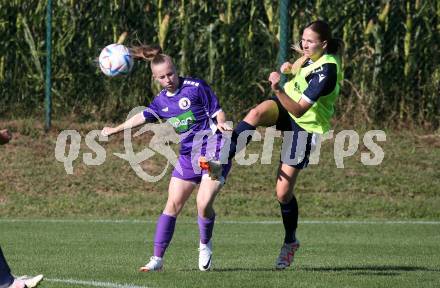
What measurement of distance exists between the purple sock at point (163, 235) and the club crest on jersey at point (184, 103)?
34.7 inches

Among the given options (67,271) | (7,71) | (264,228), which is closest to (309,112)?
(67,271)

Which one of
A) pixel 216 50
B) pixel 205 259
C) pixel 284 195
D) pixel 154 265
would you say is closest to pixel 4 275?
pixel 154 265

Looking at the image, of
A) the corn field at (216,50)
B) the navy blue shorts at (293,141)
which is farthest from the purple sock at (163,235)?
the corn field at (216,50)

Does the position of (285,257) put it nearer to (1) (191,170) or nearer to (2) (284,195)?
(2) (284,195)

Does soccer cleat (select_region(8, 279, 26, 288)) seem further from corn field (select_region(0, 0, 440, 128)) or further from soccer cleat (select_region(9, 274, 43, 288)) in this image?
corn field (select_region(0, 0, 440, 128))

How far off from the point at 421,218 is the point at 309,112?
583cm

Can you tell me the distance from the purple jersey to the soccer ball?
0.55 metres

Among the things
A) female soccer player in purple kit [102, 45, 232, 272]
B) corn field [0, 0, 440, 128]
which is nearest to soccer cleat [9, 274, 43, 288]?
female soccer player in purple kit [102, 45, 232, 272]

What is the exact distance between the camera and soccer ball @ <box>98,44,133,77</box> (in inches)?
373

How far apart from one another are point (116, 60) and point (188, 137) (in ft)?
3.22

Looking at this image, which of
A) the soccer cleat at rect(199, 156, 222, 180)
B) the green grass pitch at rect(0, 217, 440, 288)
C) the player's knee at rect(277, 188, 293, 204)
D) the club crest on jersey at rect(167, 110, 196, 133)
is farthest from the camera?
the player's knee at rect(277, 188, 293, 204)

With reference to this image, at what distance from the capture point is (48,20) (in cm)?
1634

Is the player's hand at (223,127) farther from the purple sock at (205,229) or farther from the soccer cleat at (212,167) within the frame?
the purple sock at (205,229)

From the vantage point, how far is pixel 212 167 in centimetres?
864
